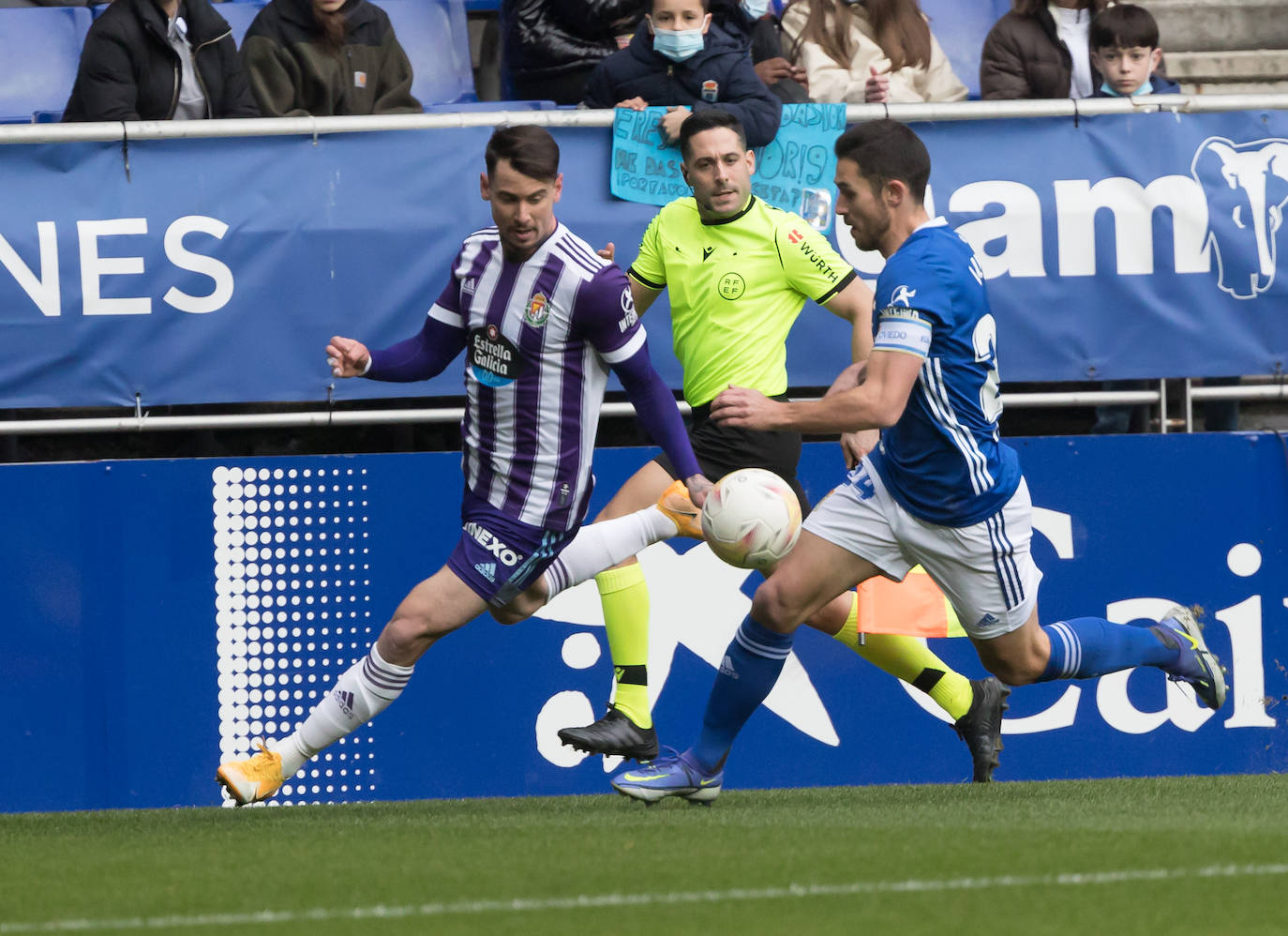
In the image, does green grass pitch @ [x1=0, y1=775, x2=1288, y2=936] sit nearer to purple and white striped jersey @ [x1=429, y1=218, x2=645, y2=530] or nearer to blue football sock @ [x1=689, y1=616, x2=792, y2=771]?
blue football sock @ [x1=689, y1=616, x2=792, y2=771]

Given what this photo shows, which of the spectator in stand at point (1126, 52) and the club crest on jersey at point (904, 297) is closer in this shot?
the club crest on jersey at point (904, 297)

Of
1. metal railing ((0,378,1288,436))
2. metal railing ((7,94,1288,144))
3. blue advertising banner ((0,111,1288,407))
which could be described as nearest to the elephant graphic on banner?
blue advertising banner ((0,111,1288,407))

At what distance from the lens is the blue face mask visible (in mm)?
7582

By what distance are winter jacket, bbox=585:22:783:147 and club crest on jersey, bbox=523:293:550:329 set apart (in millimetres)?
1990

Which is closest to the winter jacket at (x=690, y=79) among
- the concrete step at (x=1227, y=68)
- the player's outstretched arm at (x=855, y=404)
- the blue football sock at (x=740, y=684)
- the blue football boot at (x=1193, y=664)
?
the player's outstretched arm at (x=855, y=404)

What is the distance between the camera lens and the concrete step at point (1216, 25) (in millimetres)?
10648

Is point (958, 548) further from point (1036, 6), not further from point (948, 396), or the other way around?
point (1036, 6)

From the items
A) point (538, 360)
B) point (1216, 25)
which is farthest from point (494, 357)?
point (1216, 25)

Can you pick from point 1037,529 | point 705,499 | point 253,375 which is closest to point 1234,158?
point 1037,529

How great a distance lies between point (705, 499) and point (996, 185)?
8.23 feet

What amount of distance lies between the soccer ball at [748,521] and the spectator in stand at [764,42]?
8.33 ft

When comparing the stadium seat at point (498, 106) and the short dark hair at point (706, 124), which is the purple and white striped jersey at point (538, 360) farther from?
the stadium seat at point (498, 106)

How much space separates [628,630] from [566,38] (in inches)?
132

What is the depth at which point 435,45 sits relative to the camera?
31.8 ft
